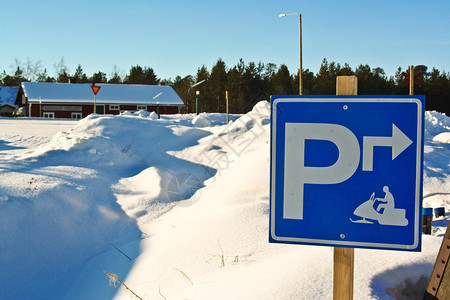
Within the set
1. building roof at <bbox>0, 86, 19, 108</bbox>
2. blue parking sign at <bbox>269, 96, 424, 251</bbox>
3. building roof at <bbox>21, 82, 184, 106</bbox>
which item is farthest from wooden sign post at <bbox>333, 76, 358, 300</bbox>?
building roof at <bbox>0, 86, 19, 108</bbox>

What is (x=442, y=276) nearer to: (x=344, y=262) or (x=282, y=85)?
(x=344, y=262)

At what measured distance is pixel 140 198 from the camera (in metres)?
6.82

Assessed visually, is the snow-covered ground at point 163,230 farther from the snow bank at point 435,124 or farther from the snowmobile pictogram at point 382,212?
the snow bank at point 435,124

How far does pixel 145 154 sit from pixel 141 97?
32.8m

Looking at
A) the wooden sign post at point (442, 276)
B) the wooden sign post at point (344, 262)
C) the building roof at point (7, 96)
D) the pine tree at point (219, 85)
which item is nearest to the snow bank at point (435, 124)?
the wooden sign post at point (442, 276)

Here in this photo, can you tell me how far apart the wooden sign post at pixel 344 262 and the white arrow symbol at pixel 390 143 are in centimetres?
23

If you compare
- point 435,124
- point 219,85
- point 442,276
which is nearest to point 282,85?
point 219,85

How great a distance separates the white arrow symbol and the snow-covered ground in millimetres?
1207

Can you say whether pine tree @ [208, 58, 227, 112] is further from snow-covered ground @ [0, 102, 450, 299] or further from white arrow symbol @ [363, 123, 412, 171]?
white arrow symbol @ [363, 123, 412, 171]

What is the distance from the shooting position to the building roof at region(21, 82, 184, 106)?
39.3 metres

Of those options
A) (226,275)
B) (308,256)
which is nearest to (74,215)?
(226,275)

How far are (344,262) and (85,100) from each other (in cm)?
4084

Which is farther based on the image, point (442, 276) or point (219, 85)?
point (219, 85)

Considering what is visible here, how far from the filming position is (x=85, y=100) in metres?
39.6
